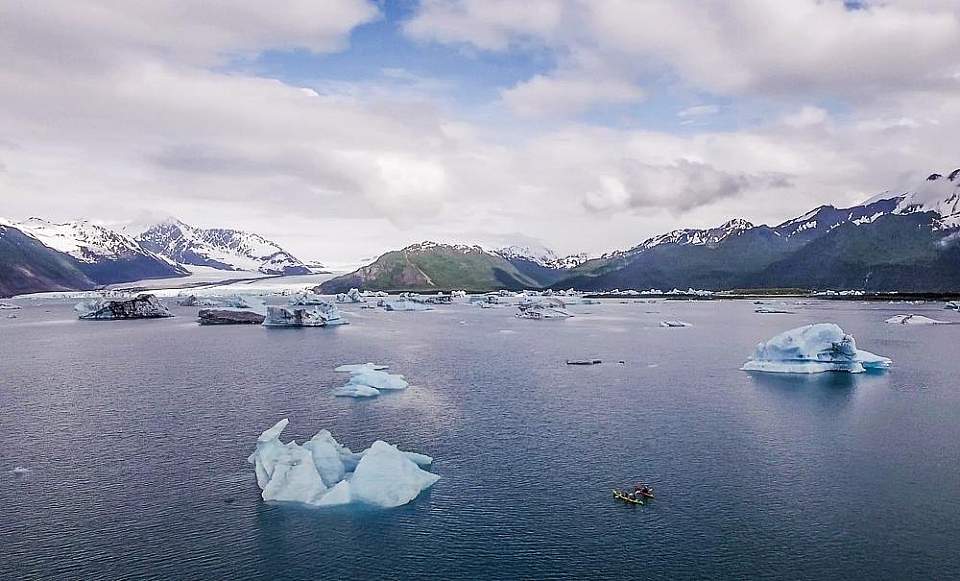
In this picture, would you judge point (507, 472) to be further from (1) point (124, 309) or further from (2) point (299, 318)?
(1) point (124, 309)

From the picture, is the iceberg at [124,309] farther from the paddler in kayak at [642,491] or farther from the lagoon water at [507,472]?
the paddler in kayak at [642,491]

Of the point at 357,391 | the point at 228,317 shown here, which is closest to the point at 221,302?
the point at 228,317

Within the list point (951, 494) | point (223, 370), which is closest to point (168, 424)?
point (223, 370)

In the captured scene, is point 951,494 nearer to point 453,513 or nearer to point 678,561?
point 678,561

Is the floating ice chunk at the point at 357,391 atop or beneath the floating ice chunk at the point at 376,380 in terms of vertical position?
beneath

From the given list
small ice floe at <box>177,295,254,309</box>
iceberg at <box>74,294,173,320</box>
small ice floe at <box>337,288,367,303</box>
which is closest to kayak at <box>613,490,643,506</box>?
small ice floe at <box>177,295,254,309</box>

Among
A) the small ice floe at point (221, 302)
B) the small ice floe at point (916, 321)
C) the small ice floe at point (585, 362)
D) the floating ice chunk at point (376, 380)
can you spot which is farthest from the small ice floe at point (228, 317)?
the small ice floe at point (916, 321)

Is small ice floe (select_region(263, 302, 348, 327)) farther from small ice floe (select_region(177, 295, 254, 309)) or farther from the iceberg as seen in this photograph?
the iceberg
